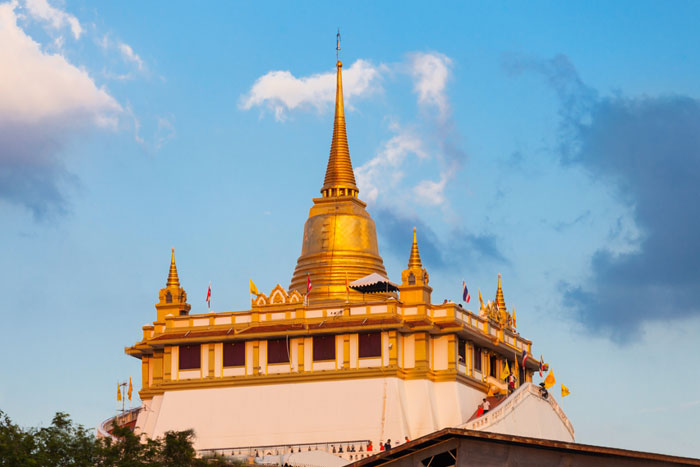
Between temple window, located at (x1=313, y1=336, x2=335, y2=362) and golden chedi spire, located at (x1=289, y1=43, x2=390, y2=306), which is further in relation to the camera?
golden chedi spire, located at (x1=289, y1=43, x2=390, y2=306)

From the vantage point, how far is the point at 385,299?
107 m

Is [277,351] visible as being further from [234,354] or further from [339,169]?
[339,169]

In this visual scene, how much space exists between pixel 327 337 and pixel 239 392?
6.52 meters

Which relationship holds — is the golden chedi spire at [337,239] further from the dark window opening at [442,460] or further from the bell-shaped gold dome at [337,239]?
the dark window opening at [442,460]

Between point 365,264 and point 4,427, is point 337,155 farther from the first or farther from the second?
point 4,427

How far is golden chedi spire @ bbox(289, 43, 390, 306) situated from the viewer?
Answer: 114688mm

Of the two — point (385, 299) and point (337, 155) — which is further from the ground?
point (337, 155)

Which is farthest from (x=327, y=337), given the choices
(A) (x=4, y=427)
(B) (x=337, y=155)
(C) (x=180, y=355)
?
(A) (x=4, y=427)

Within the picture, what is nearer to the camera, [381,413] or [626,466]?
[626,466]

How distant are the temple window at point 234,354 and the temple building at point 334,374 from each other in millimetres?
63

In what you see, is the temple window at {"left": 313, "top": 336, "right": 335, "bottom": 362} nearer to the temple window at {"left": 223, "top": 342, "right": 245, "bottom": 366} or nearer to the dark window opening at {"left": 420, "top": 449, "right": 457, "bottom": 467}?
the temple window at {"left": 223, "top": 342, "right": 245, "bottom": 366}

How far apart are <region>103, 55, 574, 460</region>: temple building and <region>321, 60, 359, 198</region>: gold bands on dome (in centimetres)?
1094

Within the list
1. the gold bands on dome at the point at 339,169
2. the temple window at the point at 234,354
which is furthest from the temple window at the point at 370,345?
the gold bands on dome at the point at 339,169

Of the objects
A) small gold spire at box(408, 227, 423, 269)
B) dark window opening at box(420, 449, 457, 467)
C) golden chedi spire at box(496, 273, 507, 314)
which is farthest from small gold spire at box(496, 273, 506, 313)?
dark window opening at box(420, 449, 457, 467)
